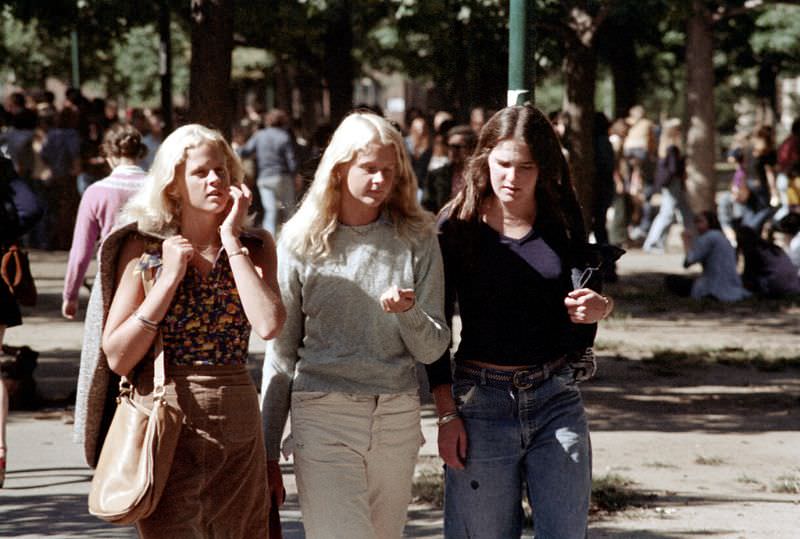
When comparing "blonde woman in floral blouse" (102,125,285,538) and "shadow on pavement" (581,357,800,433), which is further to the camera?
"shadow on pavement" (581,357,800,433)

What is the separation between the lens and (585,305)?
4.33m

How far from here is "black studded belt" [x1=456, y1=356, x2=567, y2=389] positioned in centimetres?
441

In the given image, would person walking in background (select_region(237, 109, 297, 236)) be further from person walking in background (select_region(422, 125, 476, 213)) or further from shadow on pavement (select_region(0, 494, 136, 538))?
→ shadow on pavement (select_region(0, 494, 136, 538))

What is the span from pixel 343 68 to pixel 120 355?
62.6ft

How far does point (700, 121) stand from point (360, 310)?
59.4 ft

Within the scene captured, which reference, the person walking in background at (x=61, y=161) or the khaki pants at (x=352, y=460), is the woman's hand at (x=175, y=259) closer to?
the khaki pants at (x=352, y=460)

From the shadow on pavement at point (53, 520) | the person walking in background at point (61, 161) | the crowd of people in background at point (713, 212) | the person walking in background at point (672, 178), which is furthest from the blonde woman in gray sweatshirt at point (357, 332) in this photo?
the person walking in background at point (672, 178)

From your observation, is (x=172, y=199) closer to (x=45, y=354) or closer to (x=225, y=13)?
(x=225, y=13)

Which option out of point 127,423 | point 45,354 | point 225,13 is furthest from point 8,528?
point 45,354

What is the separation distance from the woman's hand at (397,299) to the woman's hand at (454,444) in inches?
18.8

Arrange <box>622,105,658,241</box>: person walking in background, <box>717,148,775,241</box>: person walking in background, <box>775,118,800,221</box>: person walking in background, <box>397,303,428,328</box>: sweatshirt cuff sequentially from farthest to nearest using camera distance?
1. <box>622,105,658,241</box>: person walking in background
2. <box>775,118,800,221</box>: person walking in background
3. <box>717,148,775,241</box>: person walking in background
4. <box>397,303,428,328</box>: sweatshirt cuff

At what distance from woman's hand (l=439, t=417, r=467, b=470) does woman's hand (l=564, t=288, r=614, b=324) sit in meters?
0.46

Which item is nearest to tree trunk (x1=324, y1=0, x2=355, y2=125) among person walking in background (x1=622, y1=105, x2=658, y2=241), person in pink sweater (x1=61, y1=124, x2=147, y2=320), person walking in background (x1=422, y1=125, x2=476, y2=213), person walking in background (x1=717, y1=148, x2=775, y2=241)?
person walking in background (x1=622, y1=105, x2=658, y2=241)

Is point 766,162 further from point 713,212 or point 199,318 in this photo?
point 199,318
